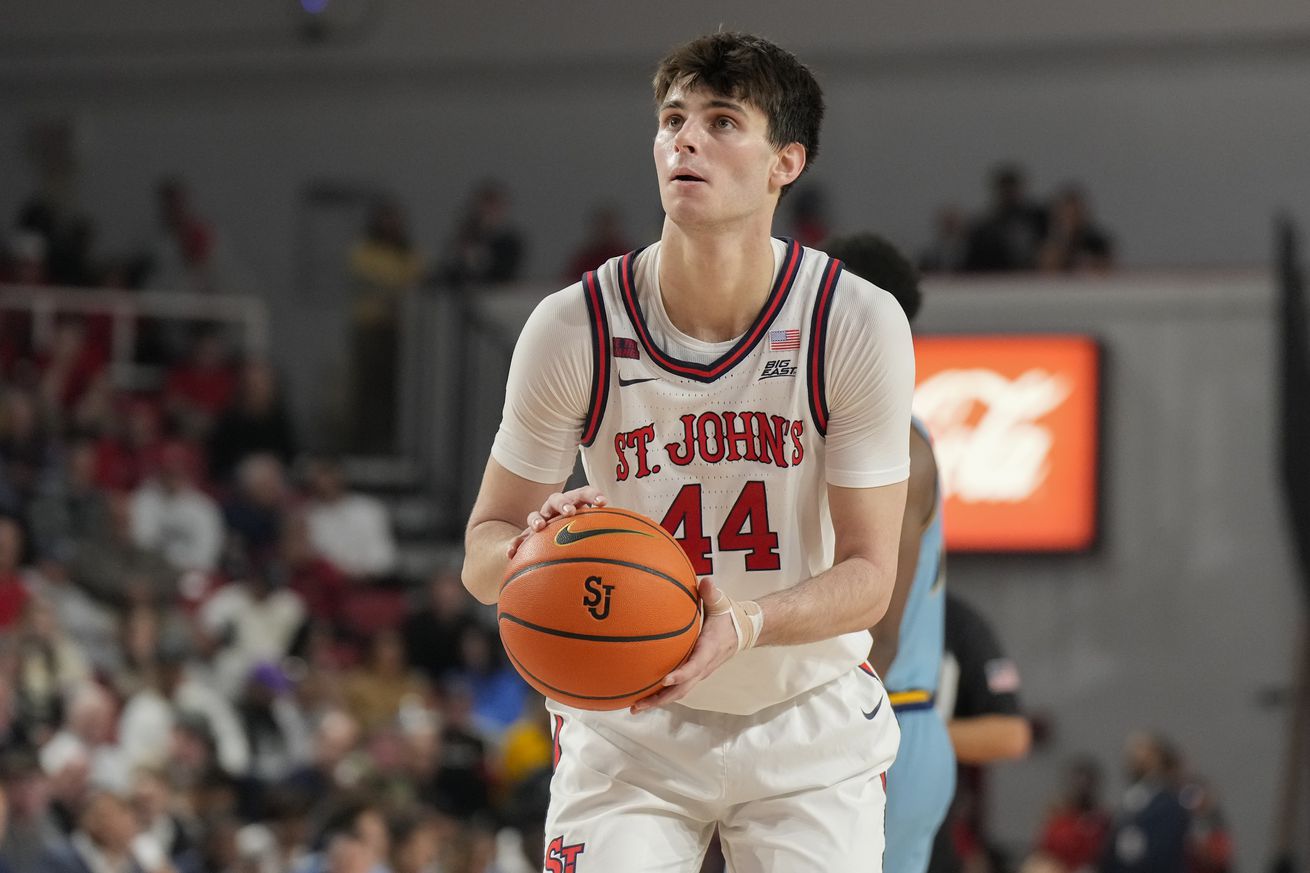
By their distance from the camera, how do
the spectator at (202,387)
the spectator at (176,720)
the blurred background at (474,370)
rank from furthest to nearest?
the spectator at (202,387)
the blurred background at (474,370)
the spectator at (176,720)

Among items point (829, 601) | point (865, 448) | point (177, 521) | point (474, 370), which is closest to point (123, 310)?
point (177, 521)

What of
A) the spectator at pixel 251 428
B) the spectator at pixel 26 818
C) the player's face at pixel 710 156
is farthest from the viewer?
the spectator at pixel 251 428

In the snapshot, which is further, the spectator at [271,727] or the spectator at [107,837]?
the spectator at [271,727]

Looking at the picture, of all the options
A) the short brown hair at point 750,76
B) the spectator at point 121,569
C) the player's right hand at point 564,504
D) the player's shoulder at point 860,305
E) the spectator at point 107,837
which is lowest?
the spectator at point 107,837

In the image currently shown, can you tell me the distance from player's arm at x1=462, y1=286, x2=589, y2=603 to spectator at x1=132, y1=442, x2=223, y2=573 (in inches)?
407

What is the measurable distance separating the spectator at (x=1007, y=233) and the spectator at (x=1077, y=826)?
3.95 metres

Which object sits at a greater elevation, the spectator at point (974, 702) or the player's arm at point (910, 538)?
the player's arm at point (910, 538)

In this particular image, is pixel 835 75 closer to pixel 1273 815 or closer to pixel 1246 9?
pixel 1246 9

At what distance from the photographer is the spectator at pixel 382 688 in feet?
40.1

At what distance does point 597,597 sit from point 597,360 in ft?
1.79

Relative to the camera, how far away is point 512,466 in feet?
11.6

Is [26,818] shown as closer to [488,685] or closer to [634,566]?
[488,685]

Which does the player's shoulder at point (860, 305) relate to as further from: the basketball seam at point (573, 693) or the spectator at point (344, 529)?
the spectator at point (344, 529)

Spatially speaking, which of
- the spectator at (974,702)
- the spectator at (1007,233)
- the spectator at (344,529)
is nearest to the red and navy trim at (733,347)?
the spectator at (974,702)
